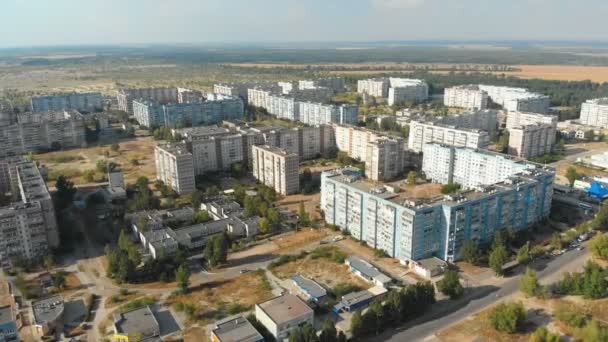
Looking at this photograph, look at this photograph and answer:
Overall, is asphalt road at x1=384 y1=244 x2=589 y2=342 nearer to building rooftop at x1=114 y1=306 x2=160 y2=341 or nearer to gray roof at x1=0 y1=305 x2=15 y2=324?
building rooftop at x1=114 y1=306 x2=160 y2=341

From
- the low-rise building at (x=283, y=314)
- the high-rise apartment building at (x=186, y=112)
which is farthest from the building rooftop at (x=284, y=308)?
the high-rise apartment building at (x=186, y=112)

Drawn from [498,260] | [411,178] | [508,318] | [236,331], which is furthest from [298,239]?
[411,178]

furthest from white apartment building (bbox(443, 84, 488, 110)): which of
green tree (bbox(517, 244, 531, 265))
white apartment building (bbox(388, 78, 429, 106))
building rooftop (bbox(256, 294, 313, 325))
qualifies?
building rooftop (bbox(256, 294, 313, 325))

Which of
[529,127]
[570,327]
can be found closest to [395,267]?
[570,327]

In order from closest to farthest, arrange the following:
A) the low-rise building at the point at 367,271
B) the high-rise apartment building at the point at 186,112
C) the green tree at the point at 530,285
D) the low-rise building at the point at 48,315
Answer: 1. the low-rise building at the point at 48,315
2. the green tree at the point at 530,285
3. the low-rise building at the point at 367,271
4. the high-rise apartment building at the point at 186,112

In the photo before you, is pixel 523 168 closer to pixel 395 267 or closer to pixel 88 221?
pixel 395 267

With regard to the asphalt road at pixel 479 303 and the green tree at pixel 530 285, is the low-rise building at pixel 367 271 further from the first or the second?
the green tree at pixel 530 285
